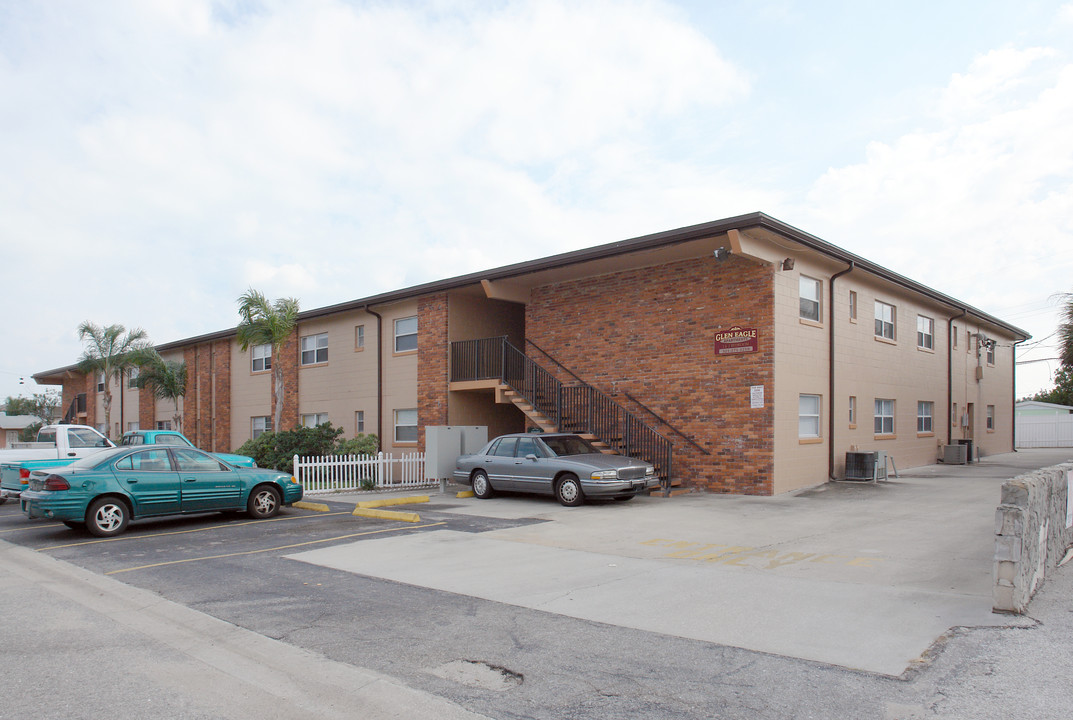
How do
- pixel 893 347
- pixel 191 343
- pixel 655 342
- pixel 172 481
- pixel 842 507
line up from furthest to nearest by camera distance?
pixel 191 343 < pixel 893 347 < pixel 655 342 < pixel 842 507 < pixel 172 481

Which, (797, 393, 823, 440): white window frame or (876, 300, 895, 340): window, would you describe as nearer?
(797, 393, 823, 440): white window frame

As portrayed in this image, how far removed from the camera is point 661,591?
737cm

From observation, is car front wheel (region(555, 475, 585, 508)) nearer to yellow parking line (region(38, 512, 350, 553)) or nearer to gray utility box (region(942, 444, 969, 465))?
yellow parking line (region(38, 512, 350, 553))

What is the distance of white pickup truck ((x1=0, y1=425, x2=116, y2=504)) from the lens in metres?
14.3

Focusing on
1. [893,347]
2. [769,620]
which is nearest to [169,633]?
[769,620]

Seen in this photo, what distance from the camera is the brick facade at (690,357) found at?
623 inches

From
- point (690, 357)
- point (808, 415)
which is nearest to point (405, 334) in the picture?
point (690, 357)

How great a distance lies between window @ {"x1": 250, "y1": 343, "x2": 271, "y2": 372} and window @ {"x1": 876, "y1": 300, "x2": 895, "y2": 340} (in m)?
22.0

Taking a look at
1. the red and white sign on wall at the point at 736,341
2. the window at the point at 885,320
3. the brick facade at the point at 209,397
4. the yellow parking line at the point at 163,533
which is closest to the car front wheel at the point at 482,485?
the yellow parking line at the point at 163,533

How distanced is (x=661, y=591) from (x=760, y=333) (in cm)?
958

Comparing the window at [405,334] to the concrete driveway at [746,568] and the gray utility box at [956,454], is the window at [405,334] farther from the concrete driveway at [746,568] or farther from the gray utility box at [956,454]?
the gray utility box at [956,454]

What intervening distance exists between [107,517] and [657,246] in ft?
37.6

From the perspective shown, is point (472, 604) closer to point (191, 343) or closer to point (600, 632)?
point (600, 632)

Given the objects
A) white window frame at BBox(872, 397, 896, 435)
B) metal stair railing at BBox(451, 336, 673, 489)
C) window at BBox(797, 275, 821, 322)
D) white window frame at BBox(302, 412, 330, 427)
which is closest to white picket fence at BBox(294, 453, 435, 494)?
metal stair railing at BBox(451, 336, 673, 489)
